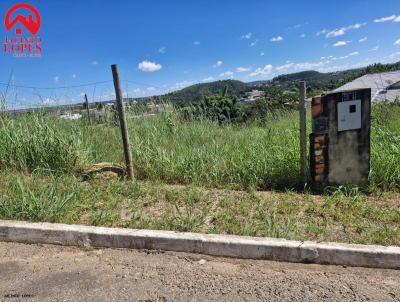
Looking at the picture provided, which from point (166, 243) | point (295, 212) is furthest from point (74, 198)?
point (295, 212)

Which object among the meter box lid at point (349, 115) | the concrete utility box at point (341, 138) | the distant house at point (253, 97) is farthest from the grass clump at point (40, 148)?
the distant house at point (253, 97)

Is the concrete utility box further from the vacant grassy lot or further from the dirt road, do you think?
the dirt road

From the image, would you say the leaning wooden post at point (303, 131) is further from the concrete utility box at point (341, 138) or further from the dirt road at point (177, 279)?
the dirt road at point (177, 279)

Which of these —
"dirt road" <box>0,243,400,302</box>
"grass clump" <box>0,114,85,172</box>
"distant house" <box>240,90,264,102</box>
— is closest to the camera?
"dirt road" <box>0,243,400,302</box>

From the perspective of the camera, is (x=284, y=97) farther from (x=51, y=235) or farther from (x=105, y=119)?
(x=51, y=235)

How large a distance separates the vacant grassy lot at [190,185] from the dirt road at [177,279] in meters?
0.41

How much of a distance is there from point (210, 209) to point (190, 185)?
3.00 feet

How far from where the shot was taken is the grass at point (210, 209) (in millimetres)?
3387

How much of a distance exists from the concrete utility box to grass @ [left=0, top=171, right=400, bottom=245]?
0.24 meters

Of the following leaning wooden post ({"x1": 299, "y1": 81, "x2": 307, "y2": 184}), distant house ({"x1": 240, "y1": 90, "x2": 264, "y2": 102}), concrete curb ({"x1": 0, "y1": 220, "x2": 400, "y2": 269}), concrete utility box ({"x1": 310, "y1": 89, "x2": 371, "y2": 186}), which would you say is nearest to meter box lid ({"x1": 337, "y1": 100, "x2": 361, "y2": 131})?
concrete utility box ({"x1": 310, "y1": 89, "x2": 371, "y2": 186})

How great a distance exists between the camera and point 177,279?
2840 millimetres

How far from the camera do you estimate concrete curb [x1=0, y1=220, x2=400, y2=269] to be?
115 inches

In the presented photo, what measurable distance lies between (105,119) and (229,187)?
3.81 meters

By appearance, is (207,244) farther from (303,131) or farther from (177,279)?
(303,131)
